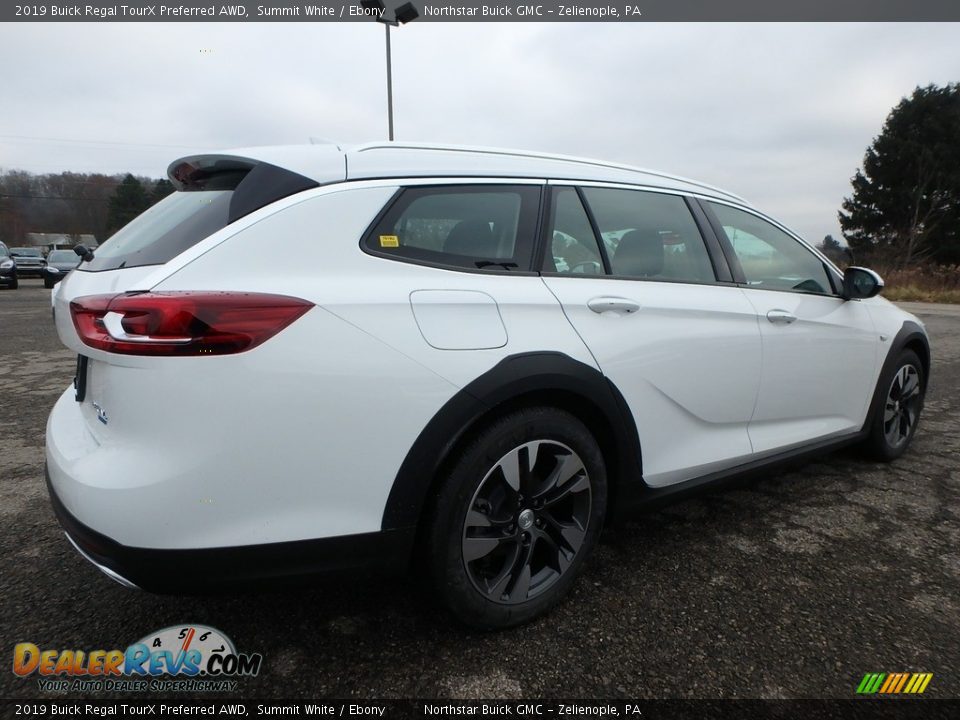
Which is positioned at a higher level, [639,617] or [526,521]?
[526,521]

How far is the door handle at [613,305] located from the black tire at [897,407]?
2098 millimetres

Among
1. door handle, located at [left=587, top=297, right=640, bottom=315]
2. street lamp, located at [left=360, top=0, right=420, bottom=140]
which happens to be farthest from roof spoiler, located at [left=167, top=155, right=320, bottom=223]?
street lamp, located at [left=360, top=0, right=420, bottom=140]

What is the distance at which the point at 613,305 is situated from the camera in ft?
6.81

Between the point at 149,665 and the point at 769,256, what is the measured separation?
3033 millimetres

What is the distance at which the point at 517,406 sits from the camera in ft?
6.03

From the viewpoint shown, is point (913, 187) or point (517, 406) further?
point (913, 187)

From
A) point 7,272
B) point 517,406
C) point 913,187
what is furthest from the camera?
point 913,187

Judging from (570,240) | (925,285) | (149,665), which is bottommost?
(149,665)

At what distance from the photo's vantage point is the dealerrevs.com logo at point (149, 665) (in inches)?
66.4

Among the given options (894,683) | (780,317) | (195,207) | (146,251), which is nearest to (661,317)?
(780,317)
